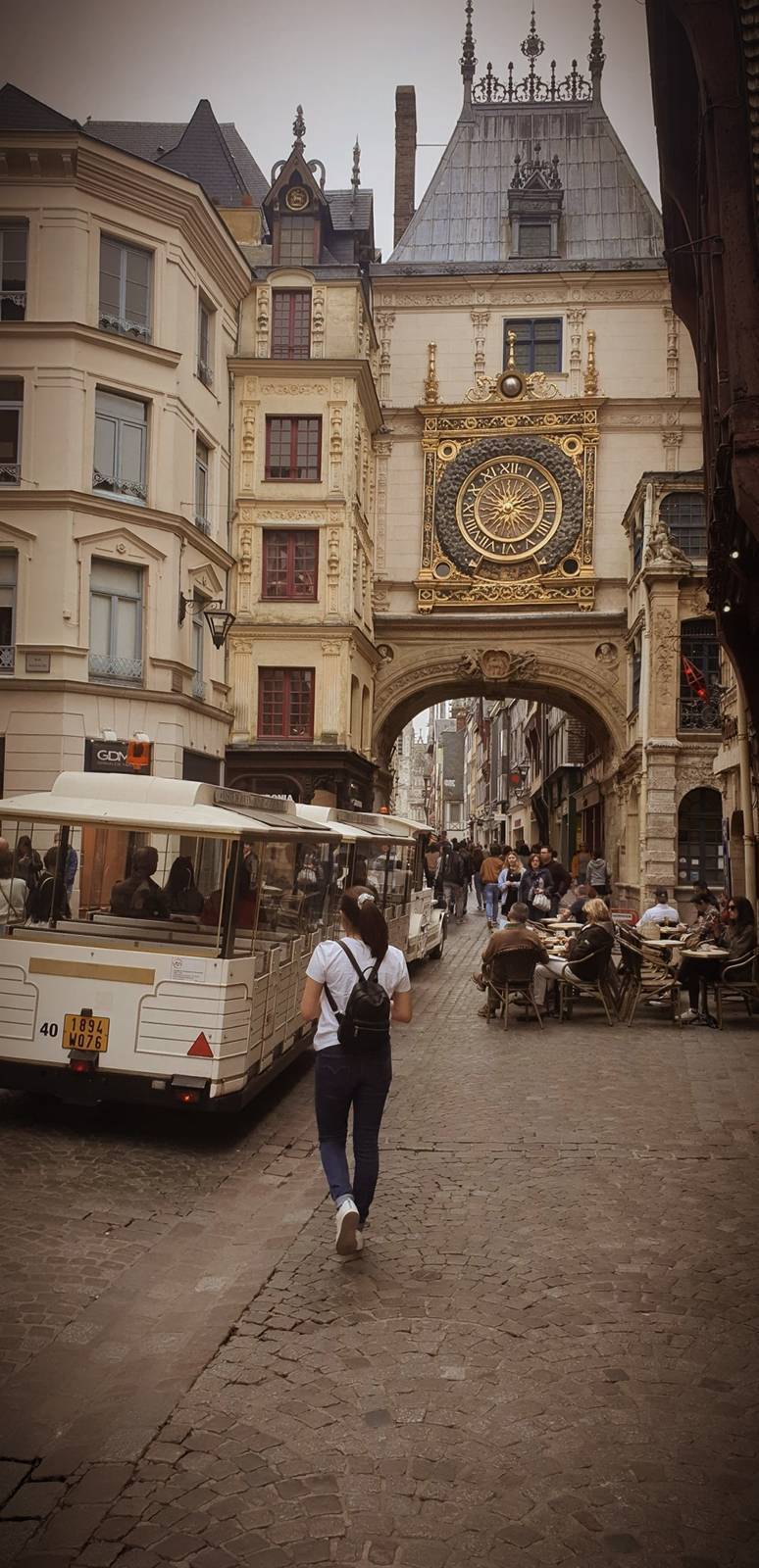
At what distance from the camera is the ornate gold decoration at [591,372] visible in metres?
31.9

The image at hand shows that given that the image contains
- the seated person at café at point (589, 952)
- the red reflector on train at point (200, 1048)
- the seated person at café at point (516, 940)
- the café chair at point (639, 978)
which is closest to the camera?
the red reflector on train at point (200, 1048)

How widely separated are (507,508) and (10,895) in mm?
26000

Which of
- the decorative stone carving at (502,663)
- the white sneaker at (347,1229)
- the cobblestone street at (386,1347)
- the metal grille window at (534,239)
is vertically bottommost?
the cobblestone street at (386,1347)

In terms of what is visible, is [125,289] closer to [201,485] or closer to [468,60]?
[201,485]

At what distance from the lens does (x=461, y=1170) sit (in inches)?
290

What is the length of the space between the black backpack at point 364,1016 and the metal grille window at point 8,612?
1651cm

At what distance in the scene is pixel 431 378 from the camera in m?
32.7

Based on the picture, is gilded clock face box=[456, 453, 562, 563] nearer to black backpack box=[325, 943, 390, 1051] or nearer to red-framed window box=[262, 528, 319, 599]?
red-framed window box=[262, 528, 319, 599]

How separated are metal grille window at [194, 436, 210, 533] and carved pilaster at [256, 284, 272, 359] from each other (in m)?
4.14

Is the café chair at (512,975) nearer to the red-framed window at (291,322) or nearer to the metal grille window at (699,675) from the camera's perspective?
the metal grille window at (699,675)

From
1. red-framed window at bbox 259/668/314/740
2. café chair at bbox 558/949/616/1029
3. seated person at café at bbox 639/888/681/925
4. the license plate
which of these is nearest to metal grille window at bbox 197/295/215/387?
red-framed window at bbox 259/668/314/740

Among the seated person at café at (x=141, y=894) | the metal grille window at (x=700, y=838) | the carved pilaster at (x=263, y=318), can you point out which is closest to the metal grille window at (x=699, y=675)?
the metal grille window at (x=700, y=838)

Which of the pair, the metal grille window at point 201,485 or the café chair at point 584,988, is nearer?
the café chair at point 584,988

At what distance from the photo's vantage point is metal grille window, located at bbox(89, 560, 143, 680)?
21.7m
